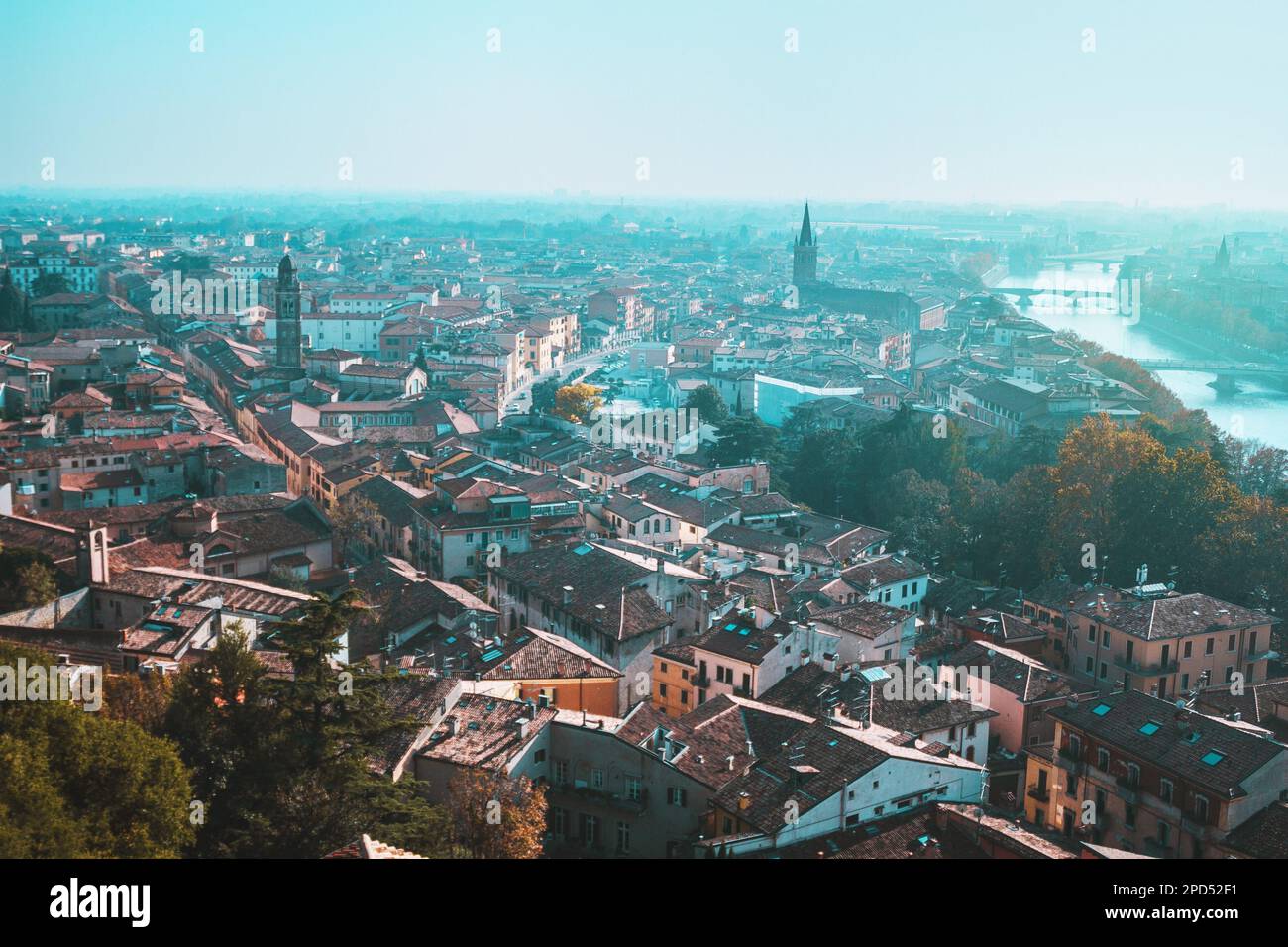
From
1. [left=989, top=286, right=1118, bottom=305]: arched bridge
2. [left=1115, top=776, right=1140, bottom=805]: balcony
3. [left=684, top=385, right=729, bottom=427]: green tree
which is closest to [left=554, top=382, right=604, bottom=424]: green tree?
[left=684, top=385, right=729, bottom=427]: green tree

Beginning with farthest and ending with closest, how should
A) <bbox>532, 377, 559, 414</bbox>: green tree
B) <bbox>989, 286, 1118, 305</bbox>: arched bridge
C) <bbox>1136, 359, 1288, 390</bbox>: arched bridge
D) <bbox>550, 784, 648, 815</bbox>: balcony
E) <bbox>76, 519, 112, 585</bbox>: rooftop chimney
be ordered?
<bbox>989, 286, 1118, 305</bbox>: arched bridge
<bbox>1136, 359, 1288, 390</bbox>: arched bridge
<bbox>532, 377, 559, 414</bbox>: green tree
<bbox>76, 519, 112, 585</bbox>: rooftop chimney
<bbox>550, 784, 648, 815</bbox>: balcony

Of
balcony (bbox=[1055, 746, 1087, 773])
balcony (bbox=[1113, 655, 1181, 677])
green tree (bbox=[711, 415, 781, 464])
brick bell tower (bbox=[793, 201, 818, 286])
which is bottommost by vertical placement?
balcony (bbox=[1113, 655, 1181, 677])

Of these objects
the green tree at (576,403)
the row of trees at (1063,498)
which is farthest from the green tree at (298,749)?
Result: the green tree at (576,403)

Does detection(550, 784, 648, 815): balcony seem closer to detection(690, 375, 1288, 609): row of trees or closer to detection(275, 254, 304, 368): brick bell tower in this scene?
detection(690, 375, 1288, 609): row of trees

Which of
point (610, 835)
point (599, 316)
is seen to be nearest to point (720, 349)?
point (599, 316)

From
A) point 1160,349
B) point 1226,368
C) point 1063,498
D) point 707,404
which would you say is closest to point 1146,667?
point 1063,498

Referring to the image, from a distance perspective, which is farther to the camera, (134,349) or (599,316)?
(599,316)

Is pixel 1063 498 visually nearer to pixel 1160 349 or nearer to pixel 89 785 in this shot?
pixel 89 785
